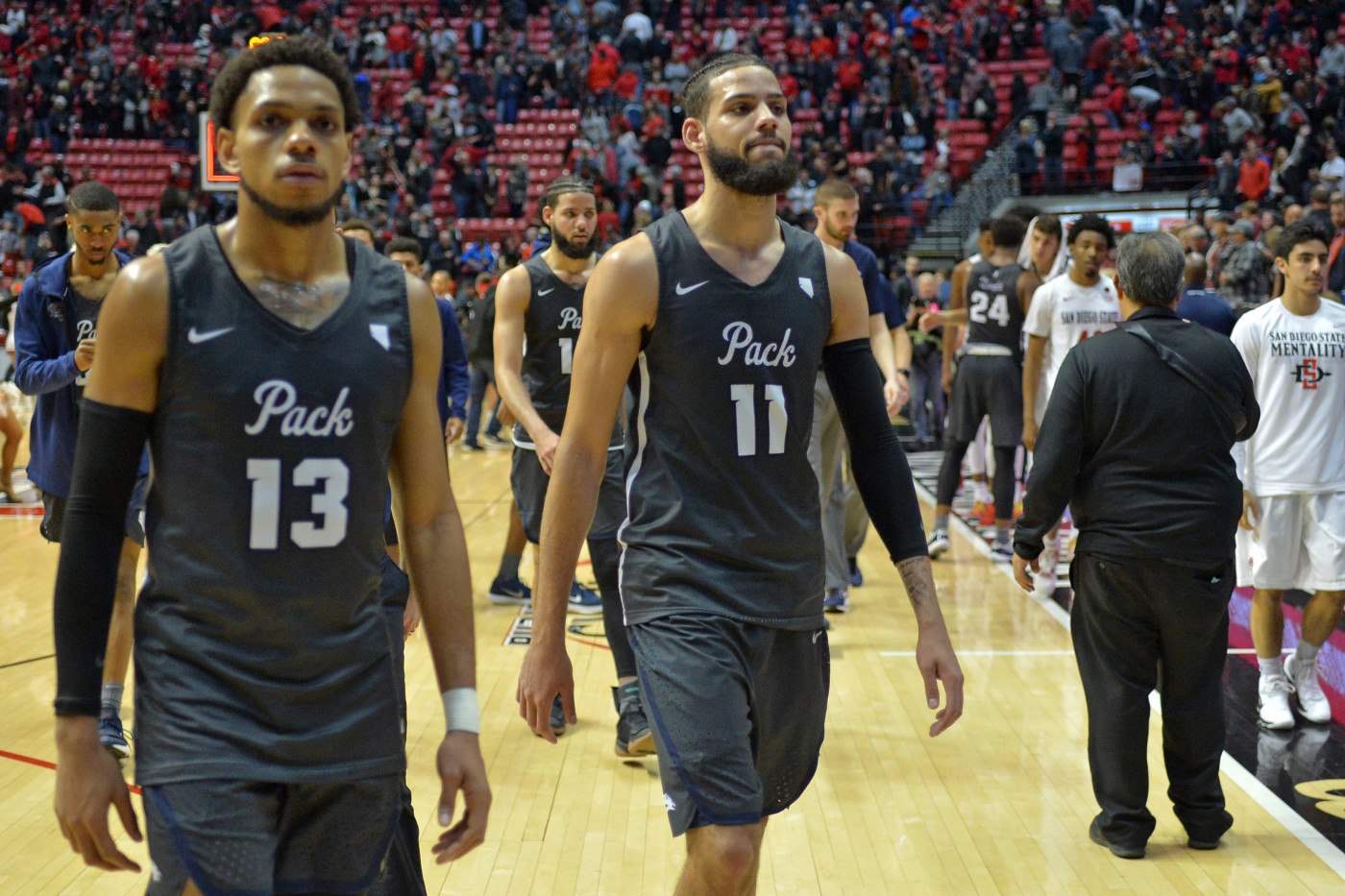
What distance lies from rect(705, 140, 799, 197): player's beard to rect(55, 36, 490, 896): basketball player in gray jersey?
0.93 m

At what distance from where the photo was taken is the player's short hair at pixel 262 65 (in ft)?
6.72

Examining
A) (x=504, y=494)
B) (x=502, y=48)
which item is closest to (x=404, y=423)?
(x=504, y=494)

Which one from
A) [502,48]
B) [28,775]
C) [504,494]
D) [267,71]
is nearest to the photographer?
[267,71]

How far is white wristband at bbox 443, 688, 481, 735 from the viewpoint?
82.8 inches

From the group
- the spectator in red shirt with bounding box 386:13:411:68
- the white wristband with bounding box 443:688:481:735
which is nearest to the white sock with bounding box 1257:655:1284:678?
the white wristband with bounding box 443:688:481:735

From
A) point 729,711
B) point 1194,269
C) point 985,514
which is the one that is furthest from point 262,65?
point 985,514

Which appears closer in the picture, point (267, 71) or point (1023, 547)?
point (267, 71)

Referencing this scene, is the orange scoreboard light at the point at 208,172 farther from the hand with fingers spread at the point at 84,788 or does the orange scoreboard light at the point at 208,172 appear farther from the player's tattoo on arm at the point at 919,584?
the hand with fingers spread at the point at 84,788

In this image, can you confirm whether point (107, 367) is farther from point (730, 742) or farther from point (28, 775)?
point (28, 775)

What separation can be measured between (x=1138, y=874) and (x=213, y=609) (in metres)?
2.96

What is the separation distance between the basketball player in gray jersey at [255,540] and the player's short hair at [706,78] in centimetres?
96

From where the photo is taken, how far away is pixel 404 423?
7.11 feet

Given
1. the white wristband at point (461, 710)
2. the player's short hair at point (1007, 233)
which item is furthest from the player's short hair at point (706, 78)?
the player's short hair at point (1007, 233)

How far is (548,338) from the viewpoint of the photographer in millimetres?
5805
